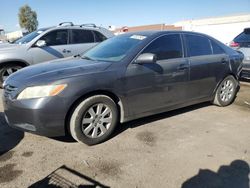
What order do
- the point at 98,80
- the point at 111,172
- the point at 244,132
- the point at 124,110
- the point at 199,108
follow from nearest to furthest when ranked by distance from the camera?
the point at 111,172
the point at 98,80
the point at 124,110
the point at 244,132
the point at 199,108

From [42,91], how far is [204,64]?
9.91 feet

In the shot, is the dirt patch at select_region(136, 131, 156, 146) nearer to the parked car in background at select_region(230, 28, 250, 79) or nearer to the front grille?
the front grille

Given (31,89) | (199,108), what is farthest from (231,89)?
(31,89)

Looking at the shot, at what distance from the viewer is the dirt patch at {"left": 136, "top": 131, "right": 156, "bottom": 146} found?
13.1 feet

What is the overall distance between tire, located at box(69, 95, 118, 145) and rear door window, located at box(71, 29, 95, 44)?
4.70m

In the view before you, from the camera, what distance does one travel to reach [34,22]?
7212 centimetres

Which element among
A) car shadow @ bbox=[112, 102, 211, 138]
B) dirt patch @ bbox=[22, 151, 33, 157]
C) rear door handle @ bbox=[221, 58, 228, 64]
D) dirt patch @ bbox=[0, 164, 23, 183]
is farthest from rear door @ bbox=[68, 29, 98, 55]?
dirt patch @ bbox=[0, 164, 23, 183]

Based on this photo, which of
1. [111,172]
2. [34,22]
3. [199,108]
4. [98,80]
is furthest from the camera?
[34,22]

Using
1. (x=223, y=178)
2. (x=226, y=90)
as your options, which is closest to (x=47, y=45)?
(x=226, y=90)

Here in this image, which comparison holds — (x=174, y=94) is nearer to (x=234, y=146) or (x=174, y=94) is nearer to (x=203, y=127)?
(x=203, y=127)

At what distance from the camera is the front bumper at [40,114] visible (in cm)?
344

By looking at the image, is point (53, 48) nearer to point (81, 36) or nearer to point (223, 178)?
point (81, 36)

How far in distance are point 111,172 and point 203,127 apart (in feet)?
6.79

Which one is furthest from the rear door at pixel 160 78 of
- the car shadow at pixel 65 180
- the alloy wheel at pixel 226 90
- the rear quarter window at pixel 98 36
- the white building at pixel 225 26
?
the white building at pixel 225 26
